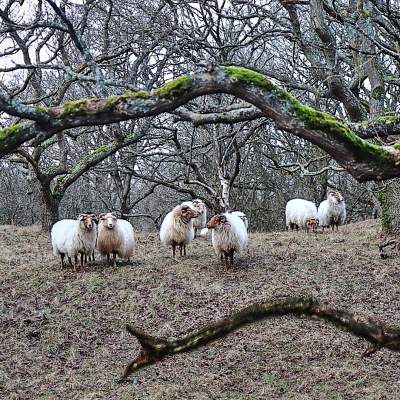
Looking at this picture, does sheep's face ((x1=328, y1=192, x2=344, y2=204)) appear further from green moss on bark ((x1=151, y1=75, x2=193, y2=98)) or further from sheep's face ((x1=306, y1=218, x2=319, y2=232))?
green moss on bark ((x1=151, y1=75, x2=193, y2=98))

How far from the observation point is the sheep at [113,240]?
12.8m

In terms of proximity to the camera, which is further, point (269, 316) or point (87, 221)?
point (87, 221)

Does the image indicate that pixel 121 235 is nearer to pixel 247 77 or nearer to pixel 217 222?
pixel 217 222

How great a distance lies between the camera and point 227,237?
1215cm

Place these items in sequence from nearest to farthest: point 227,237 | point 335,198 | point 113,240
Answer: point 227,237, point 113,240, point 335,198

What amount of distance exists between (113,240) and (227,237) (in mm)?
2518

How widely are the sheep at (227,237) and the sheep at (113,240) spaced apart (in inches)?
75.9

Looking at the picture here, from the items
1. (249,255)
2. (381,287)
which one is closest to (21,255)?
(249,255)

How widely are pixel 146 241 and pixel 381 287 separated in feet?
27.4

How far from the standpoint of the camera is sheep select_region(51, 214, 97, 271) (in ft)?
40.8

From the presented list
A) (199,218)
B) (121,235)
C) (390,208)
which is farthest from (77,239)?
(390,208)

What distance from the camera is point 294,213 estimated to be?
21.3 meters

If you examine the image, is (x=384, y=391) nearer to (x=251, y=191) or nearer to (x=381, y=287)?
(x=381, y=287)

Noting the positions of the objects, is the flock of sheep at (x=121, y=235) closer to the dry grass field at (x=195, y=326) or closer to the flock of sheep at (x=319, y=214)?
the dry grass field at (x=195, y=326)
